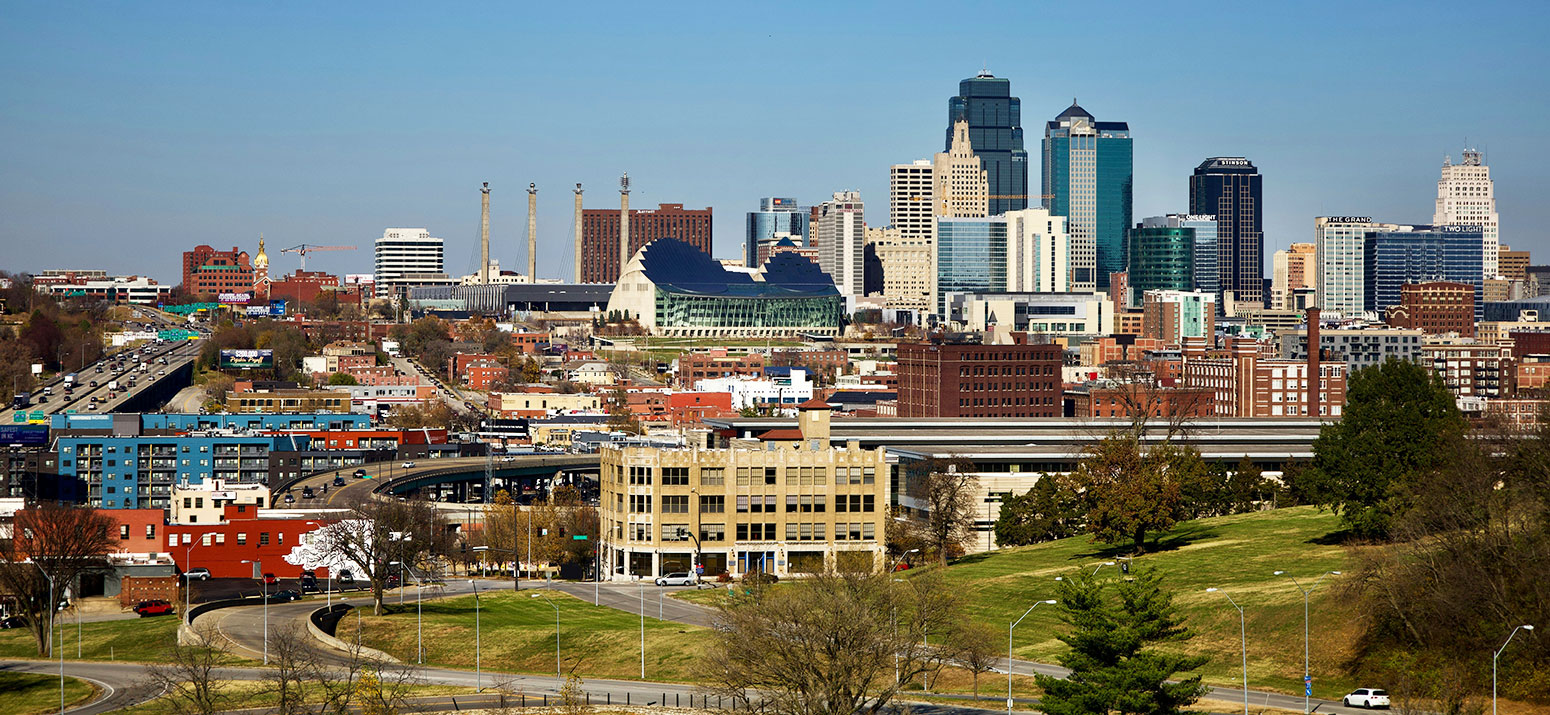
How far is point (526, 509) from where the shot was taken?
130m

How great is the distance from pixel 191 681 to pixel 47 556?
34131mm

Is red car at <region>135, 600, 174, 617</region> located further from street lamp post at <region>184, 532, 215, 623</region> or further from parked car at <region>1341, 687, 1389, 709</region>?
parked car at <region>1341, 687, 1389, 709</region>

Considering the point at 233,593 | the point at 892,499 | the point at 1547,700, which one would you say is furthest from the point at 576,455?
the point at 1547,700

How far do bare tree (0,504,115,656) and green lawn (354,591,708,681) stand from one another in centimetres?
1378

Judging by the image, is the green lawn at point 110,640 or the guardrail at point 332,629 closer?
the guardrail at point 332,629

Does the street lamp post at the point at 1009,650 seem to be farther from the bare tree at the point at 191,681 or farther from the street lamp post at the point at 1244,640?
the bare tree at the point at 191,681

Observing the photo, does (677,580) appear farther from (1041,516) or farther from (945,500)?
(1041,516)

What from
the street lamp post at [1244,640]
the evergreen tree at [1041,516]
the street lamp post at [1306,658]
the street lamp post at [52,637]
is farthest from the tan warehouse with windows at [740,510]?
the street lamp post at [1306,658]

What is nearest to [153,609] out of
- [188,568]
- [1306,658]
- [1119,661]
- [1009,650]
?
[188,568]

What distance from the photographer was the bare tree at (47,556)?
87.7m

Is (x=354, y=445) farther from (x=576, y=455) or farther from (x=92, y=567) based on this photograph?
(x=92, y=567)

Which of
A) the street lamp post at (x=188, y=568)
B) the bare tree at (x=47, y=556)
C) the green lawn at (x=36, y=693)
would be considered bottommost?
the green lawn at (x=36, y=693)

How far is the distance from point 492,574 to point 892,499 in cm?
2497

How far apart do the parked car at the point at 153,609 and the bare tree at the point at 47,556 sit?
3.39 meters
